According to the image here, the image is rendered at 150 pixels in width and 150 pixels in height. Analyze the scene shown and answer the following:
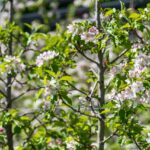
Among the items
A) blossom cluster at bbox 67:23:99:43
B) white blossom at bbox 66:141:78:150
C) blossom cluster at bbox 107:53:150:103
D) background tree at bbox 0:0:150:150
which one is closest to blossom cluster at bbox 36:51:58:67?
background tree at bbox 0:0:150:150

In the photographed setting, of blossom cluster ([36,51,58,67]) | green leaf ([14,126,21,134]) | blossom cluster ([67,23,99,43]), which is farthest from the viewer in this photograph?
green leaf ([14,126,21,134])

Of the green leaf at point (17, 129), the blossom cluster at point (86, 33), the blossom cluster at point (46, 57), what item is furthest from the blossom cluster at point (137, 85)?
the green leaf at point (17, 129)

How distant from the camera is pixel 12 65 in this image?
14.0 feet

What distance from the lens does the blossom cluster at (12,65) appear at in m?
4.24

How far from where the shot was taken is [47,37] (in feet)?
14.5

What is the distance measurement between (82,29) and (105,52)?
0.26 meters

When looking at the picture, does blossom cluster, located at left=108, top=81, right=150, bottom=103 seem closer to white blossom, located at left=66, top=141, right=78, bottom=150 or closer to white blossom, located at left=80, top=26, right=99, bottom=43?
white blossom, located at left=80, top=26, right=99, bottom=43

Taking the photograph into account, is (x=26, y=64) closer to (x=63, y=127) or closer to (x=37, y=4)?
(x=63, y=127)

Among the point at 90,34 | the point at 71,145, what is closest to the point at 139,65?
the point at 90,34

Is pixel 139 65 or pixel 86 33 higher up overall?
pixel 86 33

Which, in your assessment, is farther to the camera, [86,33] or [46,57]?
[46,57]

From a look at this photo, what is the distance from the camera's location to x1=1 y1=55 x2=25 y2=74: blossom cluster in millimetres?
4238

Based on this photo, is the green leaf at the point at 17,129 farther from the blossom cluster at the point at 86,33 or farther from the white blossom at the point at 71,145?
the blossom cluster at the point at 86,33

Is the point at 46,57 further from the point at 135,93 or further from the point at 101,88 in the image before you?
the point at 135,93
